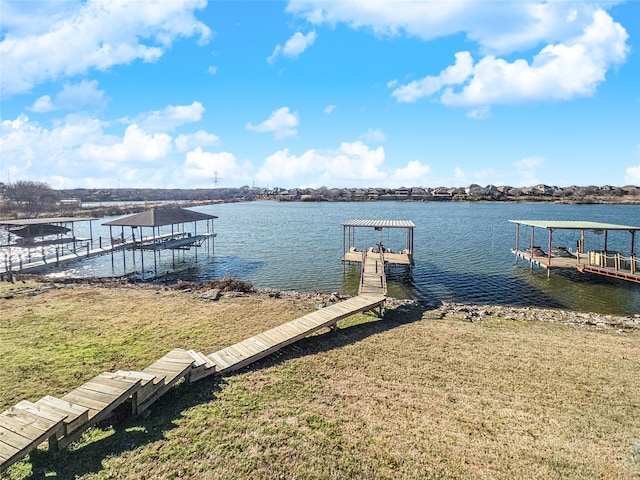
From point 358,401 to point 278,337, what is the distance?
320 cm

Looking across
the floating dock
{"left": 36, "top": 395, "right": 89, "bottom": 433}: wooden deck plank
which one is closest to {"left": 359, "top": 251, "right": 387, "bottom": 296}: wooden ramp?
the floating dock

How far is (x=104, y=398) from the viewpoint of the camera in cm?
585

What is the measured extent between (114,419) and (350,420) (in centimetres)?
385

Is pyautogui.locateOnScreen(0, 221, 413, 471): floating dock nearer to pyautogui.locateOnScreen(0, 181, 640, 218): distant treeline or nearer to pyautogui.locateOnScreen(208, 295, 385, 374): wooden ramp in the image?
pyautogui.locateOnScreen(208, 295, 385, 374): wooden ramp

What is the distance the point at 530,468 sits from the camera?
5.16 meters

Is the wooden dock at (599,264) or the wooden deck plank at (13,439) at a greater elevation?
the wooden deck plank at (13,439)

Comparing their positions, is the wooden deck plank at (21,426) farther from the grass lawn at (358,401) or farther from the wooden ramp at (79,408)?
the grass lawn at (358,401)

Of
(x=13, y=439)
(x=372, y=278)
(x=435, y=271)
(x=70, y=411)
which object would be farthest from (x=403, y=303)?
(x=13, y=439)

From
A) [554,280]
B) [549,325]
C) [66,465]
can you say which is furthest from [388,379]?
[554,280]

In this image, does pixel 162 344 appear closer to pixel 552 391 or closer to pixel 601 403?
pixel 552 391

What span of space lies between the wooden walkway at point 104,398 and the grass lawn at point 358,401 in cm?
28

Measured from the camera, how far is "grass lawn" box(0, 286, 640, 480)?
517cm

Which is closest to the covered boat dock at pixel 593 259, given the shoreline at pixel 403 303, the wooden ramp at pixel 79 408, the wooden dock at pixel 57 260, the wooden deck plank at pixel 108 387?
the shoreline at pixel 403 303

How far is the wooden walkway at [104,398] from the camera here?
16.1 feet
